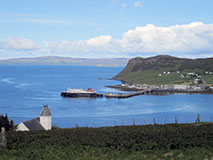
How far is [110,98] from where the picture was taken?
104500 millimetres

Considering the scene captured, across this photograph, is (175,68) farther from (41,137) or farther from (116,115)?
(41,137)

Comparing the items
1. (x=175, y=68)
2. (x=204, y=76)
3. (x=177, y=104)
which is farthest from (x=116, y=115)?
(x=175, y=68)

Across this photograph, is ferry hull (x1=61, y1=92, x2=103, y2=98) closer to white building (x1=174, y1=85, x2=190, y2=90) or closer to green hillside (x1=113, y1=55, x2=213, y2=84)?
white building (x1=174, y1=85, x2=190, y2=90)

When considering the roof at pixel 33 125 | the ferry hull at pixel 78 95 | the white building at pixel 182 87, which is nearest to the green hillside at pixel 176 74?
the white building at pixel 182 87

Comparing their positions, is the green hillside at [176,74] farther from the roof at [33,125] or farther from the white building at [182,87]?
the roof at [33,125]

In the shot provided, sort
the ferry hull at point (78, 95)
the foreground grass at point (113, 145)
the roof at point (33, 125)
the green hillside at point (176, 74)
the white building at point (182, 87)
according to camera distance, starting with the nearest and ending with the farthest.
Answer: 1. the foreground grass at point (113, 145)
2. the roof at point (33, 125)
3. the ferry hull at point (78, 95)
4. the white building at point (182, 87)
5. the green hillside at point (176, 74)

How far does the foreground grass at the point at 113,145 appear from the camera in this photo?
23.0 meters

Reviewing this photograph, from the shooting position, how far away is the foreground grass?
75.6 ft

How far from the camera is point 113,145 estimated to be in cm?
2566

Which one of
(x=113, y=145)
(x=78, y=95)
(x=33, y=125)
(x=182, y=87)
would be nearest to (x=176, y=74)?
(x=182, y=87)

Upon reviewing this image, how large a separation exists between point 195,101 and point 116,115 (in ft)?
117

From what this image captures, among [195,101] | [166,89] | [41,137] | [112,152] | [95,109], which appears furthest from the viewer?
[166,89]

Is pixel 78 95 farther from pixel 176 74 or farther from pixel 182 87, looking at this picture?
pixel 176 74

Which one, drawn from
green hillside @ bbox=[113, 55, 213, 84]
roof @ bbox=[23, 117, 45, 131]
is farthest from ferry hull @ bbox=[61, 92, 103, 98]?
roof @ bbox=[23, 117, 45, 131]
